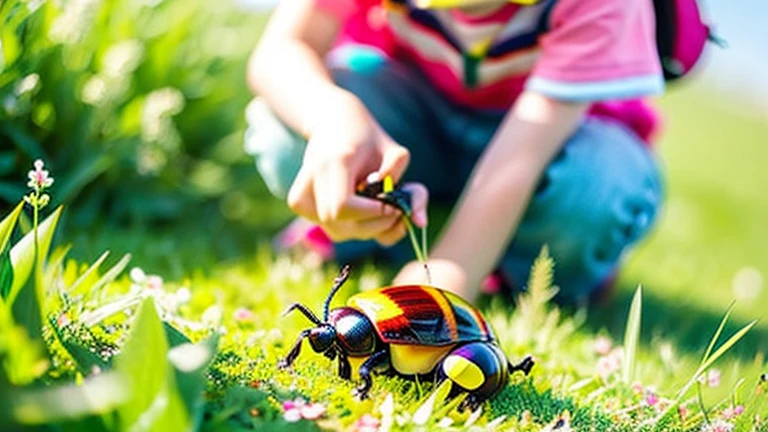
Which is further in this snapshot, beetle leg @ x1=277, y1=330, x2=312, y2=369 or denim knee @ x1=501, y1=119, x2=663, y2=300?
denim knee @ x1=501, y1=119, x2=663, y2=300

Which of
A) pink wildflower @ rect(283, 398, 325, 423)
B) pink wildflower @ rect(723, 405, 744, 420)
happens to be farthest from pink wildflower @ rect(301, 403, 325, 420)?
pink wildflower @ rect(723, 405, 744, 420)

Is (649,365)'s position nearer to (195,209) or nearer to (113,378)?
(113,378)

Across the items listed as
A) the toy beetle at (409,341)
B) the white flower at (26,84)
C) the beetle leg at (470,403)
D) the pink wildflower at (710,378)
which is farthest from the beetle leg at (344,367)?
the white flower at (26,84)

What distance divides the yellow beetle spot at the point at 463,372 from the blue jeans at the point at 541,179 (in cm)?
86

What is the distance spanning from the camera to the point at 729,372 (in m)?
1.67

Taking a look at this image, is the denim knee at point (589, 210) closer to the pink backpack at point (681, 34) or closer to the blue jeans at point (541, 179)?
the blue jeans at point (541, 179)

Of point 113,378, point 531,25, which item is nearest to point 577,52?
point 531,25

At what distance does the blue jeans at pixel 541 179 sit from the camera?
6.45 ft

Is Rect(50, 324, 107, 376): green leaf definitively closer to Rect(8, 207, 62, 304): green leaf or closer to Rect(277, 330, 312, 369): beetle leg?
Rect(8, 207, 62, 304): green leaf

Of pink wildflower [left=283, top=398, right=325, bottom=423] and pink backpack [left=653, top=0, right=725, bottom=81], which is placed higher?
pink wildflower [left=283, top=398, right=325, bottom=423]

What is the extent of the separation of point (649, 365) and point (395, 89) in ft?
2.93

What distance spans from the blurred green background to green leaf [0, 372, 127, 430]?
0.88 meters

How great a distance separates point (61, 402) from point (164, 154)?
1.41m

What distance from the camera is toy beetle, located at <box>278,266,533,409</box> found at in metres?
1.06
